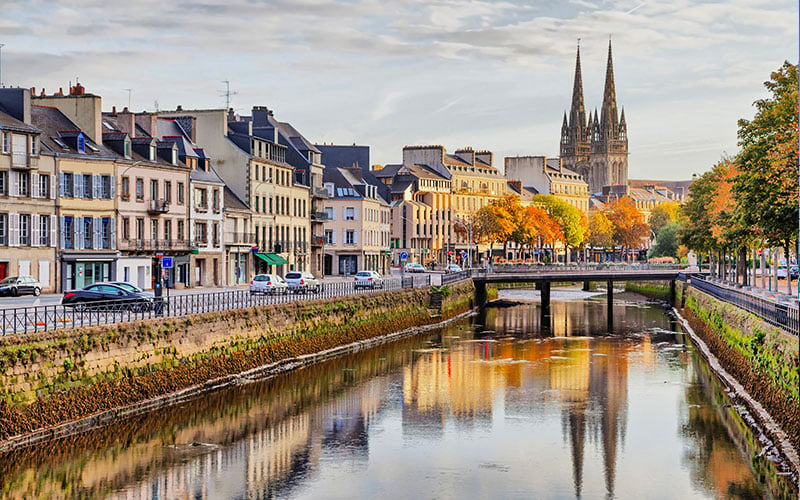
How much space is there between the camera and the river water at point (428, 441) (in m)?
30.5

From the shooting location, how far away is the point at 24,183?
60031 mm

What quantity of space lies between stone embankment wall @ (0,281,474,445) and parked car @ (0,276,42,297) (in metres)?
13.8

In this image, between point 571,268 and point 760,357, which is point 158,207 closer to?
point 760,357

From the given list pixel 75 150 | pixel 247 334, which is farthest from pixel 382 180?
pixel 247 334

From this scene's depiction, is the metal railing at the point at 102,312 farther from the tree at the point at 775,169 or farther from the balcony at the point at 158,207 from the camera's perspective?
the tree at the point at 775,169

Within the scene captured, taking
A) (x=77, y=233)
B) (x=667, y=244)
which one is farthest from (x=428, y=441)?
(x=667, y=244)

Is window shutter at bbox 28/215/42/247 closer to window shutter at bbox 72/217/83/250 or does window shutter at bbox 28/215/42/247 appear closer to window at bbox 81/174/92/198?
window shutter at bbox 72/217/83/250

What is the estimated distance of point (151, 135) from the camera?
73.1m

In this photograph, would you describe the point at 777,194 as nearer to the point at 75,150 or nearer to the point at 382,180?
the point at 75,150

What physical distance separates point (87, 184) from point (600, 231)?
13711 centimetres

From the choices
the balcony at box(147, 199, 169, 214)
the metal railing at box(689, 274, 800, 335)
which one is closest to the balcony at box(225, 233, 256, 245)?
the balcony at box(147, 199, 169, 214)

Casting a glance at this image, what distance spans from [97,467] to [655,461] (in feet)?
52.8

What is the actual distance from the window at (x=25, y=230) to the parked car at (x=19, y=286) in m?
2.10

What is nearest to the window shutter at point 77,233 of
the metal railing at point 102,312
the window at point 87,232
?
the window at point 87,232
